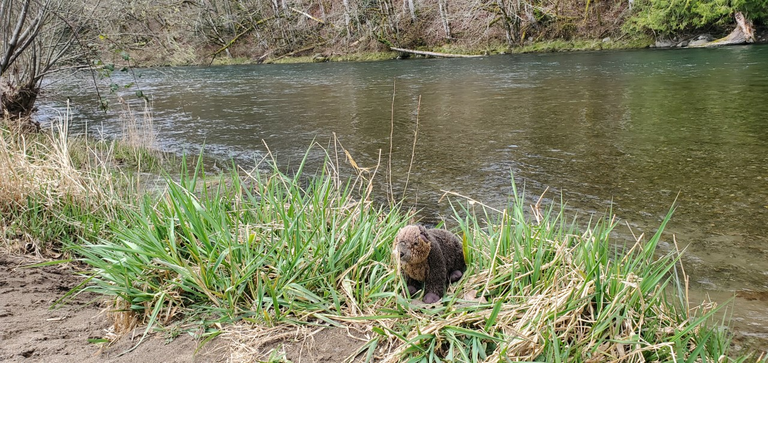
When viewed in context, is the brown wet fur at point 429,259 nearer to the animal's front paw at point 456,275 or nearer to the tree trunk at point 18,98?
the animal's front paw at point 456,275

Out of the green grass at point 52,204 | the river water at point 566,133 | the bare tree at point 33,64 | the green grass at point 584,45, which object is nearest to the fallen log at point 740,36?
the green grass at point 584,45

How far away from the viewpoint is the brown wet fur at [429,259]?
1.98 metres

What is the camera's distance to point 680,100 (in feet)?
28.6

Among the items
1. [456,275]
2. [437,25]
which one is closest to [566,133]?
[456,275]

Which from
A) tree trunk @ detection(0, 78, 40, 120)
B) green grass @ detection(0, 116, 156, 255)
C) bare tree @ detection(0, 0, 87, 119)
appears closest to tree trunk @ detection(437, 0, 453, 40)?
bare tree @ detection(0, 0, 87, 119)

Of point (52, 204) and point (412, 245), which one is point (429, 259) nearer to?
point (412, 245)

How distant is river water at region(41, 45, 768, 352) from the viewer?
4199mm

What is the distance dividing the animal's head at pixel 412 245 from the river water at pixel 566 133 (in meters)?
1.53
